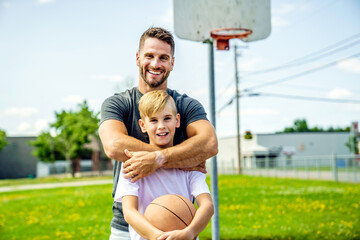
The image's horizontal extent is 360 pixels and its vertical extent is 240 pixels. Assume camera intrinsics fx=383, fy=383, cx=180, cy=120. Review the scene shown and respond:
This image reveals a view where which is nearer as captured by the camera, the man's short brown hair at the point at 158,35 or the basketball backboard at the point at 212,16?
the man's short brown hair at the point at 158,35

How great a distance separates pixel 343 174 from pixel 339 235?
1461 centimetres

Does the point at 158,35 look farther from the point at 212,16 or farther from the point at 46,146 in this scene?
the point at 46,146

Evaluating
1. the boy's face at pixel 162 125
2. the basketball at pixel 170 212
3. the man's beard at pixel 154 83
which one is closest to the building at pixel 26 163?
the man's beard at pixel 154 83

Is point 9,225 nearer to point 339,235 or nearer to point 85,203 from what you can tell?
point 85,203

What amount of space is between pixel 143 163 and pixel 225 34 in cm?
308

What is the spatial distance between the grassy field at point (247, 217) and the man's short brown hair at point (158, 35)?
611 centimetres

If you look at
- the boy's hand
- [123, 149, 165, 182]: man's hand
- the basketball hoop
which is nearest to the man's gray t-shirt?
[123, 149, 165, 182]: man's hand

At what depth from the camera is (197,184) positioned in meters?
2.69

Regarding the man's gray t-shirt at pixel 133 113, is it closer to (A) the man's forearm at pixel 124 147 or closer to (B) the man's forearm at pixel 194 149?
(B) the man's forearm at pixel 194 149

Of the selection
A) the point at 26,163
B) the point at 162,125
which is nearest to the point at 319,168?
the point at 162,125

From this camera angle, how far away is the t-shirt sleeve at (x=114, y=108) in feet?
9.48

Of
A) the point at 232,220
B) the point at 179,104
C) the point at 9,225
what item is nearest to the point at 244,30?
the point at 179,104

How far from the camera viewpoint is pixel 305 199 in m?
13.1

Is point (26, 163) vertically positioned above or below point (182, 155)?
below
